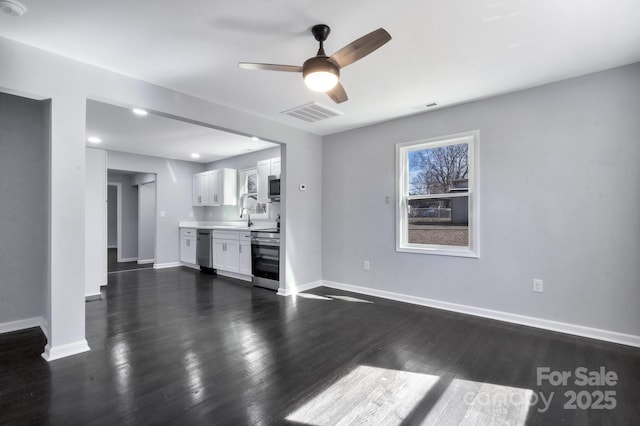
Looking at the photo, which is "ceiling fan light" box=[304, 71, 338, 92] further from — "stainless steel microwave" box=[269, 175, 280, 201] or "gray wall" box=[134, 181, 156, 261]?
"gray wall" box=[134, 181, 156, 261]

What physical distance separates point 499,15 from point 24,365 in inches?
169

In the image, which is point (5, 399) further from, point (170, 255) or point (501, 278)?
point (170, 255)

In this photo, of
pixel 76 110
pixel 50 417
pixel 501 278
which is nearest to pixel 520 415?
pixel 501 278

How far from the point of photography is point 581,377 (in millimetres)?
2184

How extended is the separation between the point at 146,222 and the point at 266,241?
425cm

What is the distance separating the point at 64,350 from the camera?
8.13 ft

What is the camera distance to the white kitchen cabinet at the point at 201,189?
271 inches

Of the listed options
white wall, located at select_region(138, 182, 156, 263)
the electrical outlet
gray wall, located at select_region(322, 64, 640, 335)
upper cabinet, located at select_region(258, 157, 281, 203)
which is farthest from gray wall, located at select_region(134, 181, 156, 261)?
the electrical outlet

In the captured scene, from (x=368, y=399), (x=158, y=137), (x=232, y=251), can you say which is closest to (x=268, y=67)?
(x=368, y=399)

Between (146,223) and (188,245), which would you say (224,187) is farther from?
(146,223)

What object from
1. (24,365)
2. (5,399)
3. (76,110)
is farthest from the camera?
(76,110)

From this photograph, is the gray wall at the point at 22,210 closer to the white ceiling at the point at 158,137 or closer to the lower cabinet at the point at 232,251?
the white ceiling at the point at 158,137

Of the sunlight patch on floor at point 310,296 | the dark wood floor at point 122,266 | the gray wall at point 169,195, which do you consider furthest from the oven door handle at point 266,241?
the dark wood floor at point 122,266

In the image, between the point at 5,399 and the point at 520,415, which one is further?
the point at 5,399
